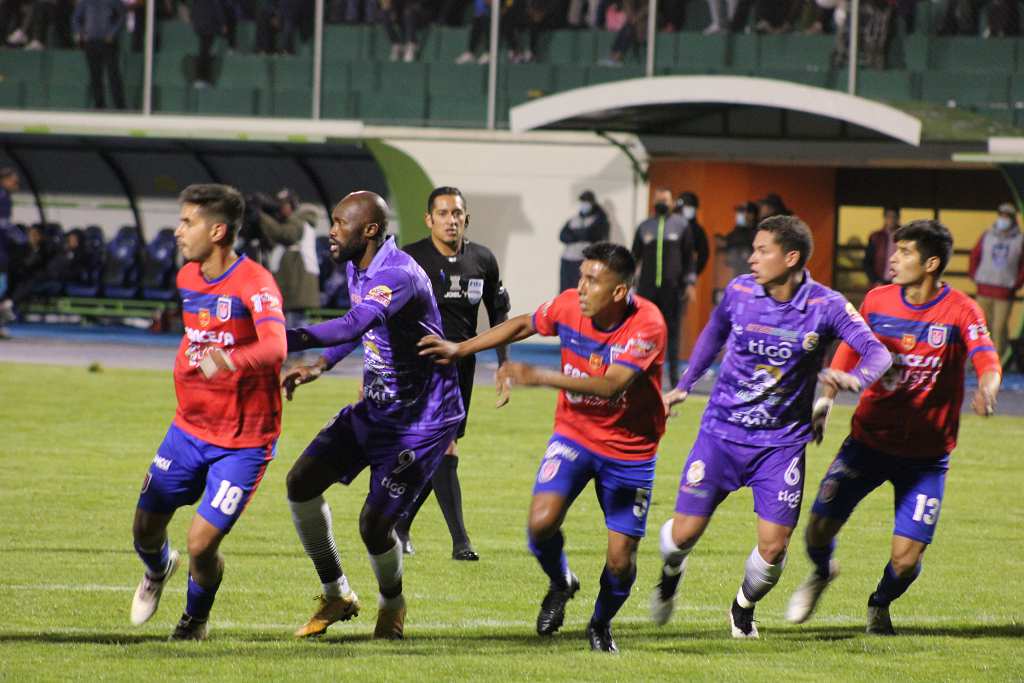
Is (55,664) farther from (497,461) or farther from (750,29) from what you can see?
(750,29)

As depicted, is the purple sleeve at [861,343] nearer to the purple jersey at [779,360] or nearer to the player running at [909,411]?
the purple jersey at [779,360]

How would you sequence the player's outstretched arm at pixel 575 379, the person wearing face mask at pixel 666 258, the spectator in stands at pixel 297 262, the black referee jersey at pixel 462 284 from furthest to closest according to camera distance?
the spectator in stands at pixel 297 262 → the person wearing face mask at pixel 666 258 → the black referee jersey at pixel 462 284 → the player's outstretched arm at pixel 575 379

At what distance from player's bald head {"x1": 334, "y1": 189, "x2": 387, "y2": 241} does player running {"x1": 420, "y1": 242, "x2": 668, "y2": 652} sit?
23.2 inches

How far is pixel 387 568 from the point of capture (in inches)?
278

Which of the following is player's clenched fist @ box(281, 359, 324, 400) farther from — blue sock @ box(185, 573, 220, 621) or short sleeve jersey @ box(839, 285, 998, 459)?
short sleeve jersey @ box(839, 285, 998, 459)

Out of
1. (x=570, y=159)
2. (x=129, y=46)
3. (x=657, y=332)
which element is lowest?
(x=657, y=332)

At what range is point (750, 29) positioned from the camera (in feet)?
82.0

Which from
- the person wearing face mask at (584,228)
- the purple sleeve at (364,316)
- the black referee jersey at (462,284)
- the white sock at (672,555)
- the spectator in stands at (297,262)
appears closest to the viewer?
the purple sleeve at (364,316)

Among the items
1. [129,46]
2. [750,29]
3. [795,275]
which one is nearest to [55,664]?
[795,275]

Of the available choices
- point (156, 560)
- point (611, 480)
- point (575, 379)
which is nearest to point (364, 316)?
point (575, 379)

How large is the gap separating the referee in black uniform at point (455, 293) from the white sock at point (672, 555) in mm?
2065

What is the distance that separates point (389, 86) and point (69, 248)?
554cm

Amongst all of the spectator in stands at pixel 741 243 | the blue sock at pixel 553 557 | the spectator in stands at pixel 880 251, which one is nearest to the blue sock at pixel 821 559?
the blue sock at pixel 553 557

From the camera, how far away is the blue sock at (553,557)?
7137mm
